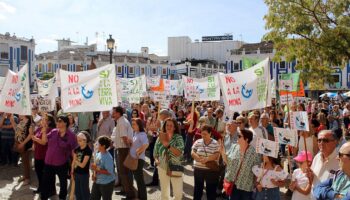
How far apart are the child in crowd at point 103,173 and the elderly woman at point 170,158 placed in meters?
0.89

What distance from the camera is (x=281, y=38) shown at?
49.0ft

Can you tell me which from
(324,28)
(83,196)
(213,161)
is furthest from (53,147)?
(324,28)

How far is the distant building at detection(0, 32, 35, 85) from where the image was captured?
57.2 meters

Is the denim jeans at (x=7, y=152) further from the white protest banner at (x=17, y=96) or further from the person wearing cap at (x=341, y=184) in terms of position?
the person wearing cap at (x=341, y=184)

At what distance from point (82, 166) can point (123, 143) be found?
1.48m

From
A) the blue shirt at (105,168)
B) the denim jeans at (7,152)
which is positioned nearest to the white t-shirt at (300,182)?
the blue shirt at (105,168)

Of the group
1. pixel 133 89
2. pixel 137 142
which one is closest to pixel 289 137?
pixel 137 142

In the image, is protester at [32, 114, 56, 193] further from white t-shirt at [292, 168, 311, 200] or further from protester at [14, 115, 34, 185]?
white t-shirt at [292, 168, 311, 200]

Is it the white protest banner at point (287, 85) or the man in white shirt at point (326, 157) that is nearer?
the man in white shirt at point (326, 157)

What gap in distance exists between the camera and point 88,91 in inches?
307

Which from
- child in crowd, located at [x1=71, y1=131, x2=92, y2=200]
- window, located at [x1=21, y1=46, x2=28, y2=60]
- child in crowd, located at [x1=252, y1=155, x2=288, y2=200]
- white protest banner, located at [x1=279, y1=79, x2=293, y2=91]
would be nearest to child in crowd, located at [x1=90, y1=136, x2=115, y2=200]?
child in crowd, located at [x1=71, y1=131, x2=92, y2=200]

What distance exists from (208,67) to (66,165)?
70690 mm

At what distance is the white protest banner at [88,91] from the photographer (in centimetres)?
762

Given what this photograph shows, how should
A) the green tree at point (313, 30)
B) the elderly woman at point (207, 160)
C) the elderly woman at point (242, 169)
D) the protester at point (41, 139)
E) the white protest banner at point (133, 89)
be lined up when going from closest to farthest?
the elderly woman at point (242, 169)
the elderly woman at point (207, 160)
the protester at point (41, 139)
the green tree at point (313, 30)
the white protest banner at point (133, 89)
